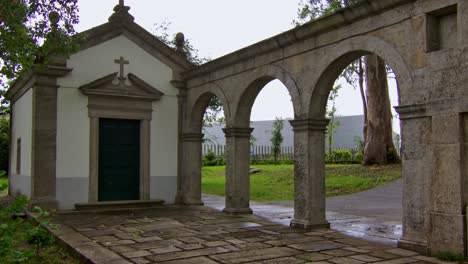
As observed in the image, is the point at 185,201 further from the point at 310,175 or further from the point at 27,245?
the point at 27,245

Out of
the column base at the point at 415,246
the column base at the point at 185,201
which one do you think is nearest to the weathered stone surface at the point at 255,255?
the column base at the point at 415,246

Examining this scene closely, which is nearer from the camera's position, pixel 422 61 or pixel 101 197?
pixel 422 61

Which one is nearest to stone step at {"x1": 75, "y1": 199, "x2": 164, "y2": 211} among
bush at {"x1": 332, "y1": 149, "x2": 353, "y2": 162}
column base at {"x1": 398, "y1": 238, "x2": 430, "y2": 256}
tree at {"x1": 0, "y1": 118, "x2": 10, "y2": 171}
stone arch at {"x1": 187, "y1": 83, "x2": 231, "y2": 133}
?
stone arch at {"x1": 187, "y1": 83, "x2": 231, "y2": 133}

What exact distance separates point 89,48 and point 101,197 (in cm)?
376

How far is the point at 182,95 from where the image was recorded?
12734 millimetres

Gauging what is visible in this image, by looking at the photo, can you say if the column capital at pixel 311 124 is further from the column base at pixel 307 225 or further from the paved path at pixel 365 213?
the paved path at pixel 365 213

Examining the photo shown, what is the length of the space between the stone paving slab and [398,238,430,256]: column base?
0.10 metres

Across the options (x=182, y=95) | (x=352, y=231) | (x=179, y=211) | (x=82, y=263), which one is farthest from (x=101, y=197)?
(x=352, y=231)

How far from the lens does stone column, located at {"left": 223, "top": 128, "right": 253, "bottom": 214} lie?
10344 mm

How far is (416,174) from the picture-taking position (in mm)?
6410

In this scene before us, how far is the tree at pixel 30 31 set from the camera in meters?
8.05

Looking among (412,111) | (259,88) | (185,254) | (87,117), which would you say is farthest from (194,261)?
(87,117)

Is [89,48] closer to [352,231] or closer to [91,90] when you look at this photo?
[91,90]

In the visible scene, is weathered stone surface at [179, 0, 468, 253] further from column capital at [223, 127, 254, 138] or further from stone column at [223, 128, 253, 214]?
stone column at [223, 128, 253, 214]
